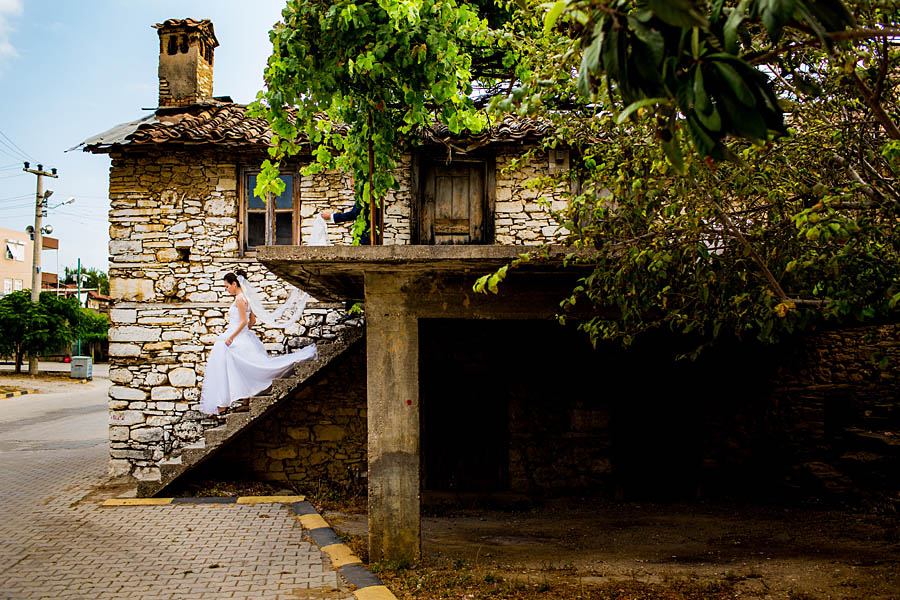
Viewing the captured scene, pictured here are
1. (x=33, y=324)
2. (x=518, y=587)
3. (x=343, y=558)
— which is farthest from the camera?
(x=33, y=324)

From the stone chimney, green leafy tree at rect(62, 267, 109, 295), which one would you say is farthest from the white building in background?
the stone chimney

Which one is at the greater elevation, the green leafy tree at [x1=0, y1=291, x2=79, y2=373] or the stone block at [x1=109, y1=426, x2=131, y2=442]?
the green leafy tree at [x1=0, y1=291, x2=79, y2=373]

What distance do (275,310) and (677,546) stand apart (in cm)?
626

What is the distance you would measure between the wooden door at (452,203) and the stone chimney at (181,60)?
4385 millimetres

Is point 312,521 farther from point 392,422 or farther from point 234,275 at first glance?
point 234,275

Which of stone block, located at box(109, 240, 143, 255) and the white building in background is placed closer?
stone block, located at box(109, 240, 143, 255)

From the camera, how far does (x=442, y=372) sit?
412 inches

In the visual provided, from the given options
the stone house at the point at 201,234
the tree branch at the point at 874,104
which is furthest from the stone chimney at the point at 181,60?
the tree branch at the point at 874,104

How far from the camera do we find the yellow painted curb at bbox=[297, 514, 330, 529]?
7.30 metres

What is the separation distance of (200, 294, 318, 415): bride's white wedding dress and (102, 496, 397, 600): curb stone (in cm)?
129

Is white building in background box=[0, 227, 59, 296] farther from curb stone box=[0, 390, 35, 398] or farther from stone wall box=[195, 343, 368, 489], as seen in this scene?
stone wall box=[195, 343, 368, 489]

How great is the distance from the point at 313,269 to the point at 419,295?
3.14 ft

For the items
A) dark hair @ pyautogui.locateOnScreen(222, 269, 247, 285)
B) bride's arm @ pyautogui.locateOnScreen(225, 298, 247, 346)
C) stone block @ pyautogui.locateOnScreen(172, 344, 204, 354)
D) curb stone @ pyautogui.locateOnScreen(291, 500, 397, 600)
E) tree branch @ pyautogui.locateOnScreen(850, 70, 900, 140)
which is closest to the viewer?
tree branch @ pyautogui.locateOnScreen(850, 70, 900, 140)

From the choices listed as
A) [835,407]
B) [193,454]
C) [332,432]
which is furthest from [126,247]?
[835,407]
